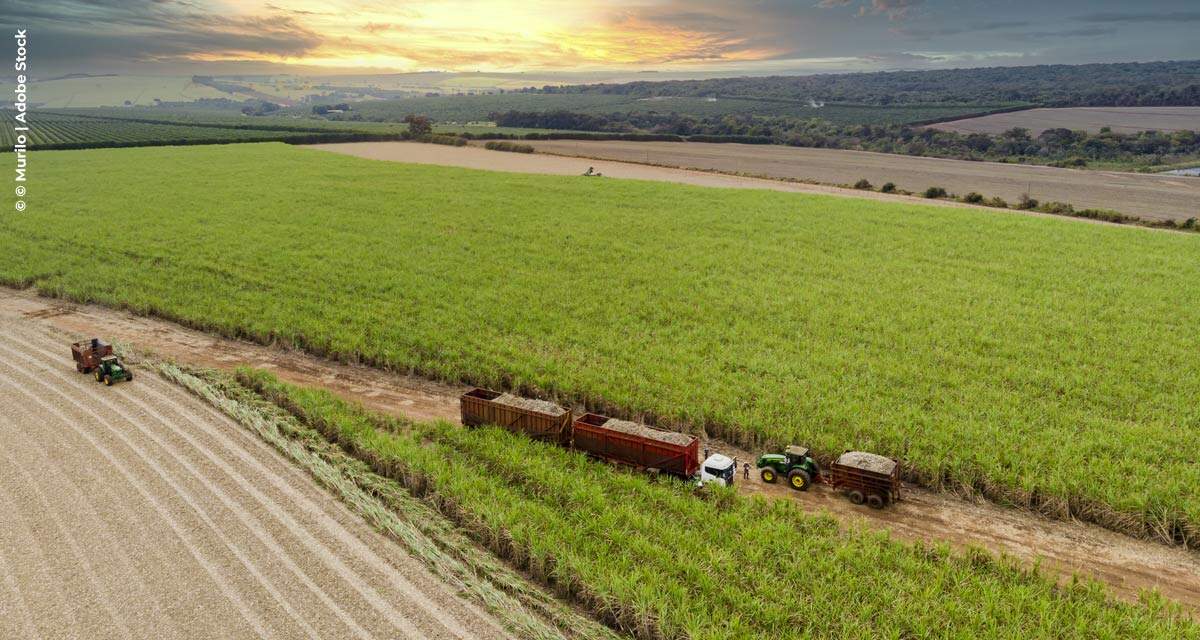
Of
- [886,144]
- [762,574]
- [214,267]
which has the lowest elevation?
[762,574]

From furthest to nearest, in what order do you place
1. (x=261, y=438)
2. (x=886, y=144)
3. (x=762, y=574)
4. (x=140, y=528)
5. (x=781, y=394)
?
(x=886, y=144) < (x=781, y=394) < (x=261, y=438) < (x=140, y=528) < (x=762, y=574)

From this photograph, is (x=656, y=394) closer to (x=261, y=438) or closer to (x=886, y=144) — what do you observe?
(x=261, y=438)

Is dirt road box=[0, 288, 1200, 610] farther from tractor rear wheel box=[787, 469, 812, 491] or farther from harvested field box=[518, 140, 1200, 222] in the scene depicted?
harvested field box=[518, 140, 1200, 222]

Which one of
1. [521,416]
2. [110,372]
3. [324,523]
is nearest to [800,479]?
[521,416]

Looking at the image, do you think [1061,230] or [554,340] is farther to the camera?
[1061,230]

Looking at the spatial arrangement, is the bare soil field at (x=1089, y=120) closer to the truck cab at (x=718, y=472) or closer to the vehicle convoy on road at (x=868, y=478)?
the vehicle convoy on road at (x=868, y=478)

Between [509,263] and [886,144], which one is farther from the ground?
[886,144]

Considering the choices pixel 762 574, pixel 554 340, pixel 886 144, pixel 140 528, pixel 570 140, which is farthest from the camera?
pixel 570 140

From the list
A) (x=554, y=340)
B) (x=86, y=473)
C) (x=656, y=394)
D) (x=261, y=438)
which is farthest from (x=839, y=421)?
(x=86, y=473)
